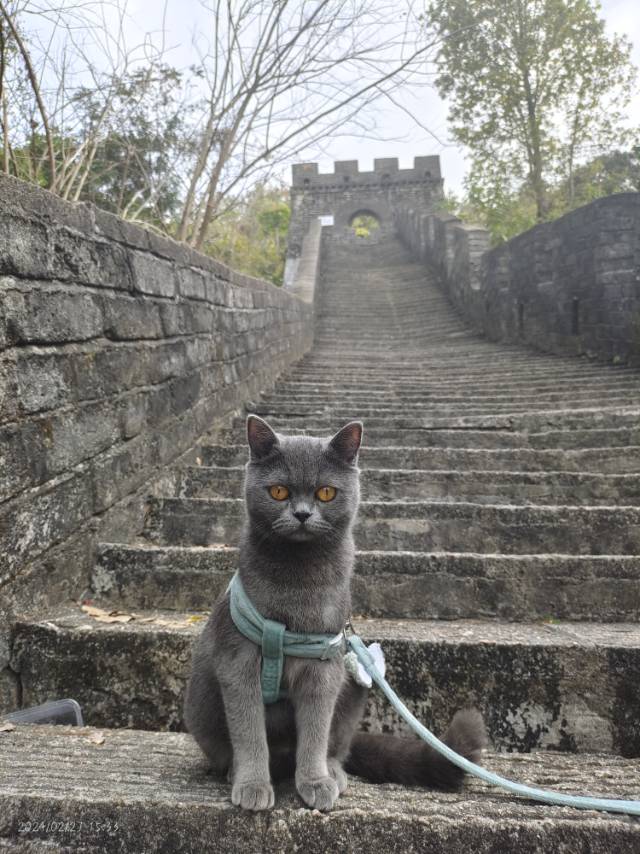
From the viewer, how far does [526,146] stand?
1616 centimetres

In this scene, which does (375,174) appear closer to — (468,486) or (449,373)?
(449,373)

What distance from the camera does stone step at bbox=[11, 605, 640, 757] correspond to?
200 cm

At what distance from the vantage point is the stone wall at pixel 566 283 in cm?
749

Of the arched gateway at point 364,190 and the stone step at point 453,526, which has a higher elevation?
the arched gateway at point 364,190

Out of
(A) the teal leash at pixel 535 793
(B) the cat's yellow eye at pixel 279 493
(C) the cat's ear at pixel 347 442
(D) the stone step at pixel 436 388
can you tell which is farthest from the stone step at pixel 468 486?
(D) the stone step at pixel 436 388

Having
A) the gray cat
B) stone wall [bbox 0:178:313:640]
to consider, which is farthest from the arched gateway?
the gray cat

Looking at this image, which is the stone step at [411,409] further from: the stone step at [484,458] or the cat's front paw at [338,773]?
the cat's front paw at [338,773]

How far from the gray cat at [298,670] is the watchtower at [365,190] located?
97.8ft

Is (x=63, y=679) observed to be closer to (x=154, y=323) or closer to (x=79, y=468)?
(x=79, y=468)

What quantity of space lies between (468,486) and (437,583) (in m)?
1.24

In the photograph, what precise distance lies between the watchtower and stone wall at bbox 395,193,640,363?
17903mm

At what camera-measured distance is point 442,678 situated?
2094 mm

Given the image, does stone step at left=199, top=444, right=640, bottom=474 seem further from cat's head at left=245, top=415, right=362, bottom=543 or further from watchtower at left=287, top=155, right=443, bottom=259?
watchtower at left=287, top=155, right=443, bottom=259

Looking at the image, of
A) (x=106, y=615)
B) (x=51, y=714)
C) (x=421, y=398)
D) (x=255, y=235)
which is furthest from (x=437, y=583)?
(x=255, y=235)
